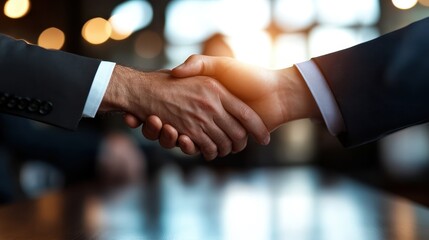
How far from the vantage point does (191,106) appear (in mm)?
1395

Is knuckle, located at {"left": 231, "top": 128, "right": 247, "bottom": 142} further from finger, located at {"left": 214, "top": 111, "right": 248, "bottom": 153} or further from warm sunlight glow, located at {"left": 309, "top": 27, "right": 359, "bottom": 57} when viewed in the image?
warm sunlight glow, located at {"left": 309, "top": 27, "right": 359, "bottom": 57}

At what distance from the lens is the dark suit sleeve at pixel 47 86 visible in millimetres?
1254

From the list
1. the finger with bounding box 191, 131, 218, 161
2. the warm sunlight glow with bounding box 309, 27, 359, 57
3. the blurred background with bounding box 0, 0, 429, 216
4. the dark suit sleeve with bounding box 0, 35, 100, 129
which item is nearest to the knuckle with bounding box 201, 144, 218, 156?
the finger with bounding box 191, 131, 218, 161

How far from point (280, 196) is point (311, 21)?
4494 mm

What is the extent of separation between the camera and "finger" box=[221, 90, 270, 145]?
1.38 metres

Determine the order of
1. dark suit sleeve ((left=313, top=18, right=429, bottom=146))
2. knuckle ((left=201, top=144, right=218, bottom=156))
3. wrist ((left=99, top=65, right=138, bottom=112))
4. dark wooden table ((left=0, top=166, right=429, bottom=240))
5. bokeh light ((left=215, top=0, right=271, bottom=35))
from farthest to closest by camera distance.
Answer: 1. bokeh light ((left=215, top=0, right=271, bottom=35))
2. knuckle ((left=201, top=144, right=218, bottom=156))
3. wrist ((left=99, top=65, right=138, bottom=112))
4. dark suit sleeve ((left=313, top=18, right=429, bottom=146))
5. dark wooden table ((left=0, top=166, right=429, bottom=240))

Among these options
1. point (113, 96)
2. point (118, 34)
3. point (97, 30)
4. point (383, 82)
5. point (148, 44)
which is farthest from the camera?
point (97, 30)

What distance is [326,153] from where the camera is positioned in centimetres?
605

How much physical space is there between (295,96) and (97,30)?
5240 millimetres

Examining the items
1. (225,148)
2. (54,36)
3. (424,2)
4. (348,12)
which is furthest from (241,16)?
(225,148)

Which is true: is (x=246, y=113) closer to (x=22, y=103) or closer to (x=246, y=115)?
(x=246, y=115)

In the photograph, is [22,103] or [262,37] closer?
[22,103]

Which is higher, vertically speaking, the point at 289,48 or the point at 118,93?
the point at 289,48

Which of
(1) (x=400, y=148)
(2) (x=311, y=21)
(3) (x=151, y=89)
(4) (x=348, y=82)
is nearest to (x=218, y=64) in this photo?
(3) (x=151, y=89)
